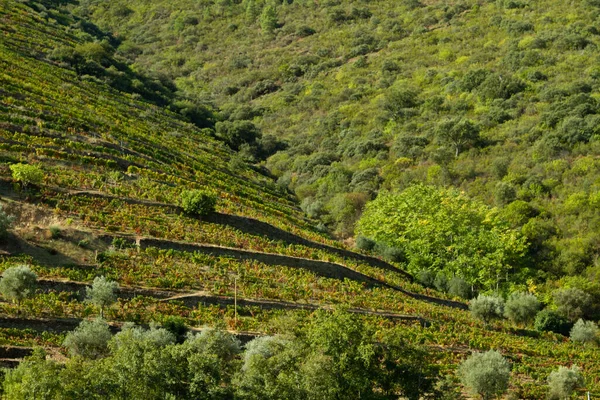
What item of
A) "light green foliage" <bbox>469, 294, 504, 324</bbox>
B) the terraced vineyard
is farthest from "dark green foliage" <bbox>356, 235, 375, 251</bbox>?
"light green foliage" <bbox>469, 294, 504, 324</bbox>

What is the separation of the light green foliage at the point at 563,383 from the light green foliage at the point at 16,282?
2529 cm

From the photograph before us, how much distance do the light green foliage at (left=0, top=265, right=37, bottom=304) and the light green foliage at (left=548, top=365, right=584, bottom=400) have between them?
2529 centimetres

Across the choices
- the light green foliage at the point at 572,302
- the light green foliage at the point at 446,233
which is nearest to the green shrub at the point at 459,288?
the light green foliage at the point at 446,233

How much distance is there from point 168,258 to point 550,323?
25763mm

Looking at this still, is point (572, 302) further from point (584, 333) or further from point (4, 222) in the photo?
point (4, 222)

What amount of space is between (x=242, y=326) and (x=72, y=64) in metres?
52.2

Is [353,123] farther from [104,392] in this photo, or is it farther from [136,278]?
[104,392]

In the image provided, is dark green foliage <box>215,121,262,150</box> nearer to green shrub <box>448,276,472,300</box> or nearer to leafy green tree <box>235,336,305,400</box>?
green shrub <box>448,276,472,300</box>

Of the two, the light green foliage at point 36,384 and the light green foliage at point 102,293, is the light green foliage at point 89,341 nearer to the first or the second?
the light green foliage at point 102,293

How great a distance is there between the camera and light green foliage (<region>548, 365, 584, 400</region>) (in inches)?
1357

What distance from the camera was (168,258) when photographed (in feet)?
133

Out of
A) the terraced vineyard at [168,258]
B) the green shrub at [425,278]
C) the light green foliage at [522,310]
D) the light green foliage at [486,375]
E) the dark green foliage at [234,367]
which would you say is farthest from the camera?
the green shrub at [425,278]

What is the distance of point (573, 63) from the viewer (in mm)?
85812

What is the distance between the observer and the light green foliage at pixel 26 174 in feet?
138
